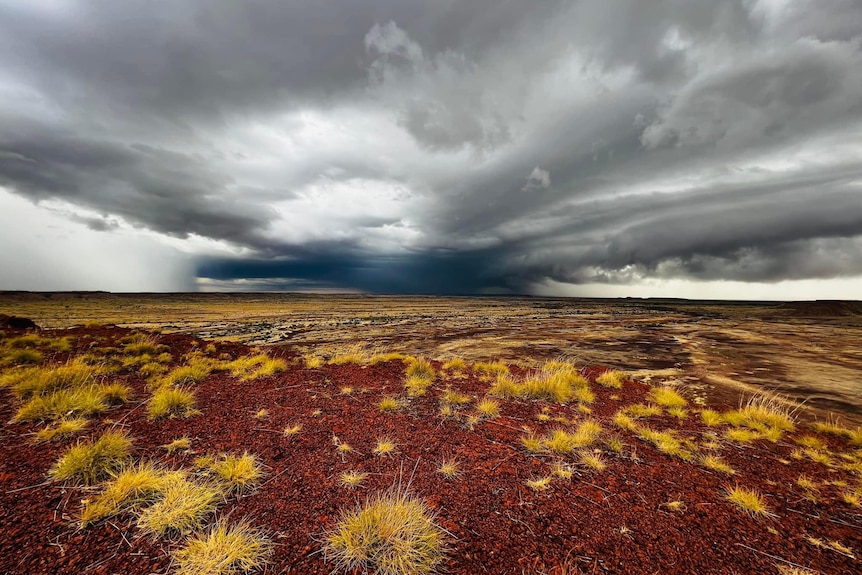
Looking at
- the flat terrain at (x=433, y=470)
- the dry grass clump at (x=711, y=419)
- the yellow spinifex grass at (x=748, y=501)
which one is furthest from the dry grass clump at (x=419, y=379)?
the dry grass clump at (x=711, y=419)

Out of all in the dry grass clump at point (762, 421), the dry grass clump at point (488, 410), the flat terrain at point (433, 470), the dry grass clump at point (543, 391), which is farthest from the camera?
the dry grass clump at point (543, 391)

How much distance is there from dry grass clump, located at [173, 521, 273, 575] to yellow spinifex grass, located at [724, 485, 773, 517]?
6141 millimetres

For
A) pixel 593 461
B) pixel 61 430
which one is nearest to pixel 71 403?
pixel 61 430

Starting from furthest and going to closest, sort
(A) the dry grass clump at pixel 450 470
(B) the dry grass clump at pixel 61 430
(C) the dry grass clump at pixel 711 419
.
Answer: (C) the dry grass clump at pixel 711 419, (B) the dry grass clump at pixel 61 430, (A) the dry grass clump at pixel 450 470

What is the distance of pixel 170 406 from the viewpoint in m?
7.10

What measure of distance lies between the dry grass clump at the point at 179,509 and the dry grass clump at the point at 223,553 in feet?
0.91

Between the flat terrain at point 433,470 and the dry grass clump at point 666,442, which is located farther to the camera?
the dry grass clump at point 666,442

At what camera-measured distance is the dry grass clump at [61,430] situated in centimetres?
539

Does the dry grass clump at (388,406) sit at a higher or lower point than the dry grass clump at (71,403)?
lower

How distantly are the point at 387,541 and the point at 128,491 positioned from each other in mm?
3151

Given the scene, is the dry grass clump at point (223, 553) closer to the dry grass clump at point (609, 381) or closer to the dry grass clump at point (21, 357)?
the dry grass clump at point (609, 381)

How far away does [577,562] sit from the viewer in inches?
143

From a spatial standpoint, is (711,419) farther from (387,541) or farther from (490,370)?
(387,541)

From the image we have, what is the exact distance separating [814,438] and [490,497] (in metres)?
8.60
